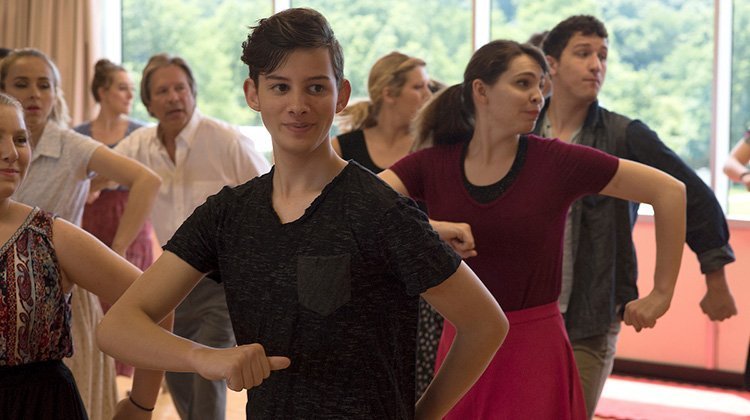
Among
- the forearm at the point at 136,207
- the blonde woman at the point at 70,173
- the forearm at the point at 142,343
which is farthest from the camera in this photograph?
the forearm at the point at 136,207

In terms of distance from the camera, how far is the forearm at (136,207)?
3.67m

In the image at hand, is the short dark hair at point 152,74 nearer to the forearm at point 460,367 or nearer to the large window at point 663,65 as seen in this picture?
the forearm at point 460,367

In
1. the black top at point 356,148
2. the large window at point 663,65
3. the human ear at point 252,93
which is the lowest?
the human ear at point 252,93

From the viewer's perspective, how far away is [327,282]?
1605 millimetres

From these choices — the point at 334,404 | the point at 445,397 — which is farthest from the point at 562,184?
the point at 334,404

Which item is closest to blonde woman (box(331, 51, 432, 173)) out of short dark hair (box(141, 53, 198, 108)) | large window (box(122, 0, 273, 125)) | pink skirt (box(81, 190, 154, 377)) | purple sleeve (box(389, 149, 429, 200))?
short dark hair (box(141, 53, 198, 108))

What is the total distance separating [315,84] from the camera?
1.67 metres

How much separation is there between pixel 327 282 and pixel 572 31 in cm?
218

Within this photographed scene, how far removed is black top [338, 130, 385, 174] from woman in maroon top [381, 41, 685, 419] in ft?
3.97

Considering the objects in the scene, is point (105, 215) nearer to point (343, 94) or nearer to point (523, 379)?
point (523, 379)

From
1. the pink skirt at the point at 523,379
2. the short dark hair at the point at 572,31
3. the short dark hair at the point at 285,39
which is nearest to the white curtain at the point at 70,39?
the short dark hair at the point at 572,31

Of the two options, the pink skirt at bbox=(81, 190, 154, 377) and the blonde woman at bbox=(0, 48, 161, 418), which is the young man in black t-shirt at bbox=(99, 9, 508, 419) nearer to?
the blonde woman at bbox=(0, 48, 161, 418)

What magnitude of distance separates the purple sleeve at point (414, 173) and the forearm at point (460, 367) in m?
1.12

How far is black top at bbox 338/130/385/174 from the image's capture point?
Answer: 13.0 ft
